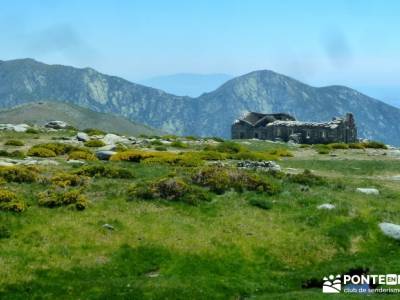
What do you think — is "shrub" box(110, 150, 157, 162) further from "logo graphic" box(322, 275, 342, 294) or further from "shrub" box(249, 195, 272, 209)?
"logo graphic" box(322, 275, 342, 294)

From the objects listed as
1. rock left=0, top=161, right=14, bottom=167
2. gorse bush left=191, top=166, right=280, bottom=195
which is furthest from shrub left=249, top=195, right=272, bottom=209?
rock left=0, top=161, right=14, bottom=167

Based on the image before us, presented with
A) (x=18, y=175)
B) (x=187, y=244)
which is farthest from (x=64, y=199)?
(x=187, y=244)

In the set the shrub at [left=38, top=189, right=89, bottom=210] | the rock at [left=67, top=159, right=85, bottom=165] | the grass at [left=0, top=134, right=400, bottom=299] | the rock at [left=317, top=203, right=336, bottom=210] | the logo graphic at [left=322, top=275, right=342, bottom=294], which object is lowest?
Answer: the logo graphic at [left=322, top=275, right=342, bottom=294]

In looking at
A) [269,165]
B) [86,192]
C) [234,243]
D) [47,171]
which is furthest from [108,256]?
[269,165]

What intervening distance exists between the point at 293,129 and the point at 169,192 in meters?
84.6

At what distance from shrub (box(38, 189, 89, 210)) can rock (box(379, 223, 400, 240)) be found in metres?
18.3

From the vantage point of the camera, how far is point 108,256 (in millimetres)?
29297

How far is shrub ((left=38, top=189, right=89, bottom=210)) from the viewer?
112 ft

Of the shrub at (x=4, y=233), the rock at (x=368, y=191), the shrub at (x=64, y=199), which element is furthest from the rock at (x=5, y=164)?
the rock at (x=368, y=191)

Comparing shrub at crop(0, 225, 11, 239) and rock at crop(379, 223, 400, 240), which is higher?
shrub at crop(0, 225, 11, 239)

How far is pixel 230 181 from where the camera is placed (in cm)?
4091

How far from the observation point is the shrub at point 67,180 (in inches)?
1543

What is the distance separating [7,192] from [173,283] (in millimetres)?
12821

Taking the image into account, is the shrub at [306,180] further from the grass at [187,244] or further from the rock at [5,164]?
the rock at [5,164]
